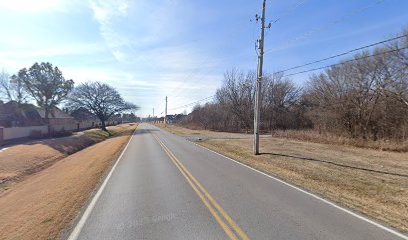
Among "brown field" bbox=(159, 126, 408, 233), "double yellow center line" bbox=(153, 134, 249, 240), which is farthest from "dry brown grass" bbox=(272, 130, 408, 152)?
"double yellow center line" bbox=(153, 134, 249, 240)

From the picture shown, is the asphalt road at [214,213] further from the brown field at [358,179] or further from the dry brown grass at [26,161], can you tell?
the dry brown grass at [26,161]

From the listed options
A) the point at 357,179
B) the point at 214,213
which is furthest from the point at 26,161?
the point at 357,179

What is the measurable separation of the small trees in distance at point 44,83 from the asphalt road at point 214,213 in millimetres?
53612

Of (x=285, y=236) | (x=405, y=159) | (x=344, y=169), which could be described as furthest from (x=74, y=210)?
(x=405, y=159)

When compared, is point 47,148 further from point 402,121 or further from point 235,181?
point 402,121

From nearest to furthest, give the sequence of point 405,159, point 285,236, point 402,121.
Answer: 1. point 285,236
2. point 405,159
3. point 402,121

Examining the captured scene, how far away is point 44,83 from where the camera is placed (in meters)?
58.2

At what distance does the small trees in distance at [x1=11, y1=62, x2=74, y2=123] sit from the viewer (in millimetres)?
56938

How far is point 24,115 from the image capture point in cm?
5906

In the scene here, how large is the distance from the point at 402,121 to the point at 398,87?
3.29 m

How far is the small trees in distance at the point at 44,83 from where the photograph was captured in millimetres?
56938

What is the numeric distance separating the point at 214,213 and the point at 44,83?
5930 cm

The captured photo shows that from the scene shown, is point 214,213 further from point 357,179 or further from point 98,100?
point 98,100

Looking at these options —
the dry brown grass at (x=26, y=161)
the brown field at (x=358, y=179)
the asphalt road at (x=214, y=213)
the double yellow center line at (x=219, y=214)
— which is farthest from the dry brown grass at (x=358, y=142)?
the dry brown grass at (x=26, y=161)
